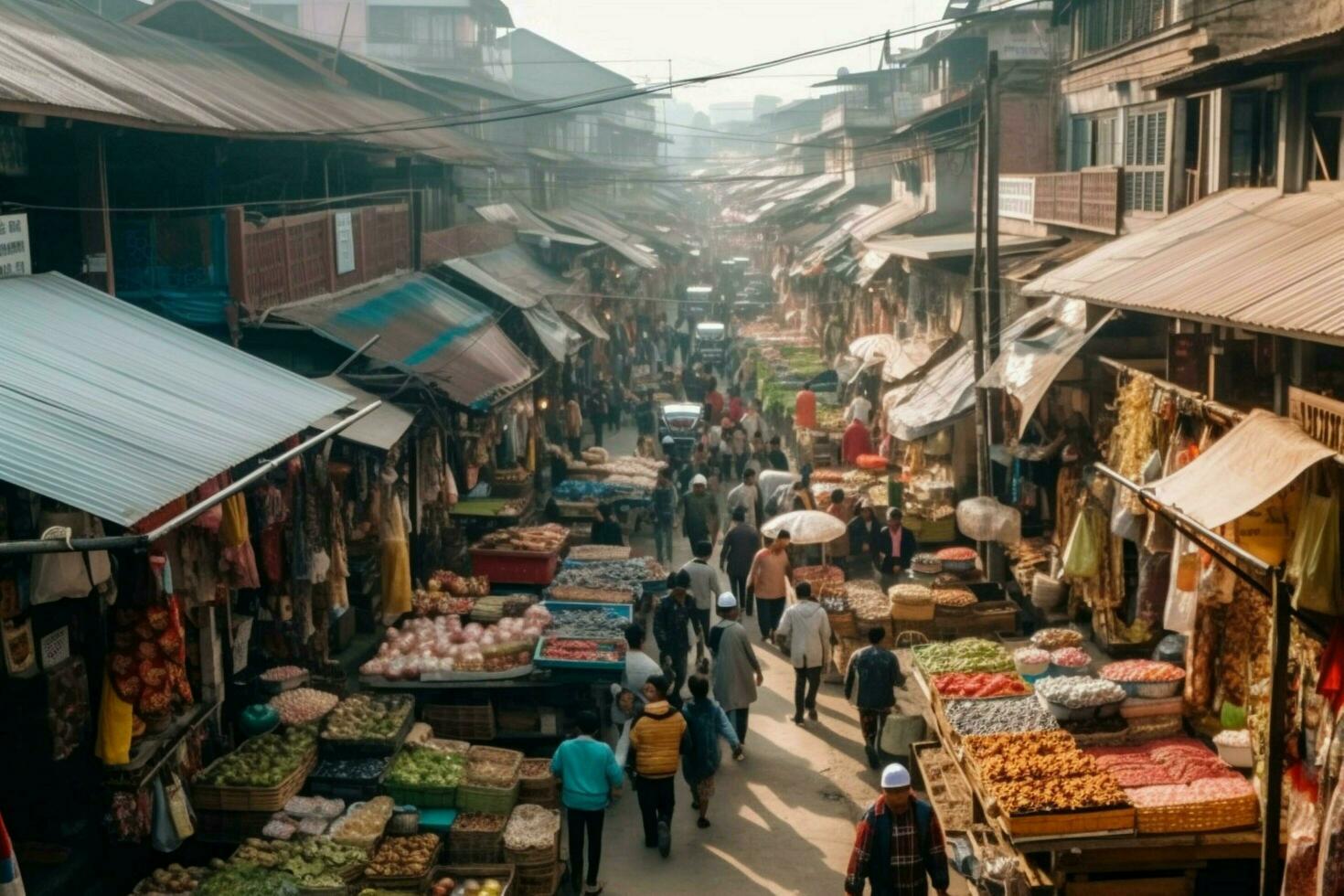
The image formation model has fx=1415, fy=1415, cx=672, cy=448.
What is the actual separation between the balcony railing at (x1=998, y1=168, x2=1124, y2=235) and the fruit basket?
9161 millimetres

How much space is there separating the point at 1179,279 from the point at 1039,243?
36.5ft

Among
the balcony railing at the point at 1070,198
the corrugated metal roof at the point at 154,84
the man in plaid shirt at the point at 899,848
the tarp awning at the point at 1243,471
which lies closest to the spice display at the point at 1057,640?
the tarp awning at the point at 1243,471

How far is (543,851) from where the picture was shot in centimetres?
1096

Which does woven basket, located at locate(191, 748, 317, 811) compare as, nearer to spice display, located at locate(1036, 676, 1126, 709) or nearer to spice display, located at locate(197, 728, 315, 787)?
spice display, located at locate(197, 728, 315, 787)

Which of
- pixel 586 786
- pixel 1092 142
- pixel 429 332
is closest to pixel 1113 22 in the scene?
pixel 1092 142

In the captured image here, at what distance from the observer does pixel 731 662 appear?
1384cm

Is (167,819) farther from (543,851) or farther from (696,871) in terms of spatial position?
(696,871)

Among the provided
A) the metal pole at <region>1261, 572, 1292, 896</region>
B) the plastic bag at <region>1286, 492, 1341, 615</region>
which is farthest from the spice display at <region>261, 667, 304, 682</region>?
the plastic bag at <region>1286, 492, 1341, 615</region>

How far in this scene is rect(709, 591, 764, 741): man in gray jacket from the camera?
45.3 ft

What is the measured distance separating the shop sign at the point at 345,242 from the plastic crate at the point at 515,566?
13.7 ft

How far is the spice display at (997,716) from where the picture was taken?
1127 centimetres

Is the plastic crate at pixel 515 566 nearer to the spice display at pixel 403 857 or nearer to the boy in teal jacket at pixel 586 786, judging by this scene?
the boy in teal jacket at pixel 586 786

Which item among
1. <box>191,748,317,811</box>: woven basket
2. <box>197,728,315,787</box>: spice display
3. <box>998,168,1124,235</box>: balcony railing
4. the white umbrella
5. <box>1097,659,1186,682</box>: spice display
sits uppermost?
<box>998,168,1124,235</box>: balcony railing

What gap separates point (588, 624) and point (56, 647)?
20.9 ft
